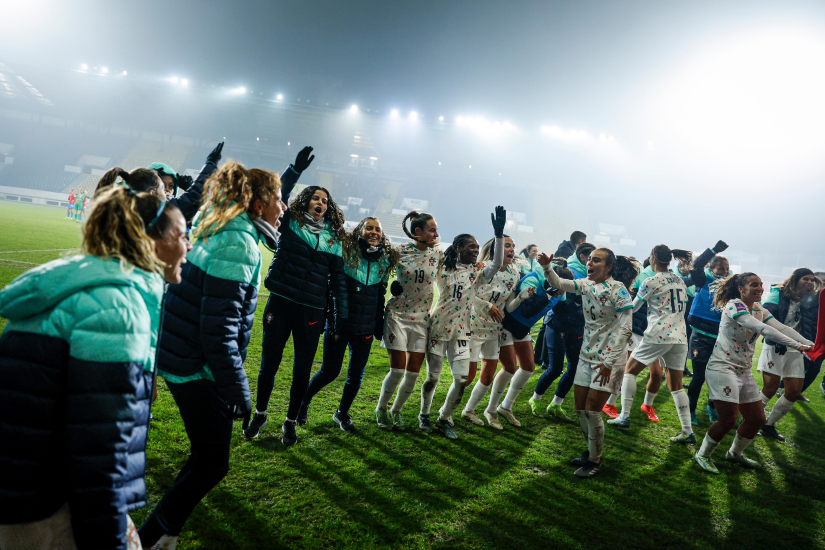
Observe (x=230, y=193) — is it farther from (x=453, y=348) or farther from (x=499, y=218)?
(x=453, y=348)

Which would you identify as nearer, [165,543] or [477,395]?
[165,543]

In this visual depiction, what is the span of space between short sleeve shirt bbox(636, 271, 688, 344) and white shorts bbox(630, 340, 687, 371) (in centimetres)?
7

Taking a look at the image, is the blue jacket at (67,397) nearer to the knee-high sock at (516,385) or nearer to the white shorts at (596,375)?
the white shorts at (596,375)

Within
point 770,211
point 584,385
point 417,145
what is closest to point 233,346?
point 584,385

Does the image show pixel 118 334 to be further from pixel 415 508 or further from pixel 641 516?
pixel 641 516

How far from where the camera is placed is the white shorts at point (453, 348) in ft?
15.7

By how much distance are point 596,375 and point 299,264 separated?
2.85 meters

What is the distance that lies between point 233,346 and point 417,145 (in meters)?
59.7

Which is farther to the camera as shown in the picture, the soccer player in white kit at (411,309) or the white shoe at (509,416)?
the white shoe at (509,416)

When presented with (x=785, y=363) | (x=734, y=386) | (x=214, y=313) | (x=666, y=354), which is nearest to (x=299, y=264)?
(x=214, y=313)

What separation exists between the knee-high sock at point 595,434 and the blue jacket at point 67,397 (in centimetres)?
387

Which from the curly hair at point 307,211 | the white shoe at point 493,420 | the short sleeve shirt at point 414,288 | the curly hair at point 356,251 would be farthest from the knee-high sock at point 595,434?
the curly hair at point 307,211

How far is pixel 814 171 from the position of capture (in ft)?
172

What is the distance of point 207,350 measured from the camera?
202 cm
